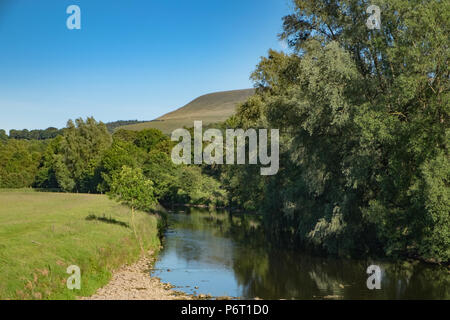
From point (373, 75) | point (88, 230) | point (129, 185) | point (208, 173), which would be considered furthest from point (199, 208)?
point (373, 75)

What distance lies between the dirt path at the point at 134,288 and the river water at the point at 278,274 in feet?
3.60

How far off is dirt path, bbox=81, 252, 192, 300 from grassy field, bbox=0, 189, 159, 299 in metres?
0.64

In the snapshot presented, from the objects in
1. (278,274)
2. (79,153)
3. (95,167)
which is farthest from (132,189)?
(79,153)

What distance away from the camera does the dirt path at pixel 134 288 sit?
2117 centimetres

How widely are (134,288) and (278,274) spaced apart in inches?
400

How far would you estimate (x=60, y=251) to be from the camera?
24.5 m

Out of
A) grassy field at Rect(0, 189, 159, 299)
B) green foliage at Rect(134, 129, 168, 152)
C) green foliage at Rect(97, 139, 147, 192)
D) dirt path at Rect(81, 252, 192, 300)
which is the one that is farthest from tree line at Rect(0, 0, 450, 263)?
green foliage at Rect(134, 129, 168, 152)

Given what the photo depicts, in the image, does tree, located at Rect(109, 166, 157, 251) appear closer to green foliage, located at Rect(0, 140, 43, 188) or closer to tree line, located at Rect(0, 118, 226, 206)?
tree line, located at Rect(0, 118, 226, 206)

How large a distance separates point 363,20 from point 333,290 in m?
17.8

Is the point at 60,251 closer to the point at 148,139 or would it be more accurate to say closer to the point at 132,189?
the point at 132,189

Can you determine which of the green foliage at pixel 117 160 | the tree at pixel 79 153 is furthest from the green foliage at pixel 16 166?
the green foliage at pixel 117 160

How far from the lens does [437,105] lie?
78.7ft

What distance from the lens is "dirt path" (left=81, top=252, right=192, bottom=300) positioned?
69.5ft

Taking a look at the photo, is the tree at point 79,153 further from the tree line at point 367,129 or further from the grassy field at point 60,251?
the tree line at point 367,129
